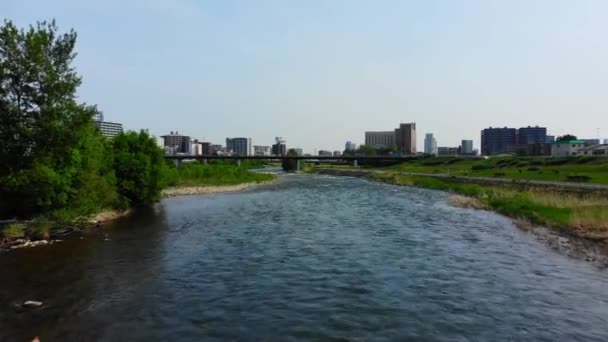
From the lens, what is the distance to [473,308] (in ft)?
59.8

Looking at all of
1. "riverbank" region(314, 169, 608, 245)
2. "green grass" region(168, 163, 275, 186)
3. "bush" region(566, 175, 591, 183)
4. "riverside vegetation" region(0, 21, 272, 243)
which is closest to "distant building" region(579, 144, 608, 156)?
"bush" region(566, 175, 591, 183)

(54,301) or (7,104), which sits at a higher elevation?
(7,104)

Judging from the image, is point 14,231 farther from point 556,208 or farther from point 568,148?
point 568,148

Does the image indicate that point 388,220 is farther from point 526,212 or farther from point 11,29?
point 11,29

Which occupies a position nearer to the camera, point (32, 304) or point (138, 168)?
point (32, 304)

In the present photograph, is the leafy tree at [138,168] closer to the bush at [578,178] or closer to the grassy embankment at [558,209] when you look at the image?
the grassy embankment at [558,209]

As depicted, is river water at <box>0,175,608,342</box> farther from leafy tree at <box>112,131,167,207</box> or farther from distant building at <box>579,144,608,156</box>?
distant building at <box>579,144,608,156</box>

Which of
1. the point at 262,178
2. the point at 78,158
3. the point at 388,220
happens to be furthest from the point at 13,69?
the point at 262,178

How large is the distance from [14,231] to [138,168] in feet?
76.3

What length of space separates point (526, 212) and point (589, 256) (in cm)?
1950

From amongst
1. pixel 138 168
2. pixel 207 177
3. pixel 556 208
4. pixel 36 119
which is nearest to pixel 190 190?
pixel 207 177

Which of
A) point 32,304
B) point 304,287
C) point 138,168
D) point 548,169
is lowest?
point 304,287

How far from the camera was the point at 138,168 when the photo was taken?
183 ft

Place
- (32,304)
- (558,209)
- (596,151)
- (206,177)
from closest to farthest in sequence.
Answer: (32,304), (558,209), (206,177), (596,151)
